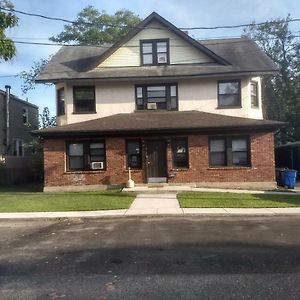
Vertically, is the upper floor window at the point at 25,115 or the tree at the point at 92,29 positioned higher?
the tree at the point at 92,29

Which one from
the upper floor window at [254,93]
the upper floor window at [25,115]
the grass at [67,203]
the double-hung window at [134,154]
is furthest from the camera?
the upper floor window at [25,115]

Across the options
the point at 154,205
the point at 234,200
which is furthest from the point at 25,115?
the point at 234,200

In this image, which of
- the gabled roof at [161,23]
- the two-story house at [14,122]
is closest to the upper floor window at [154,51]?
the gabled roof at [161,23]

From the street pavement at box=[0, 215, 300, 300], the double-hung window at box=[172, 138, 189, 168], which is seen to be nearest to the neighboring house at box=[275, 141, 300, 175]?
the double-hung window at box=[172, 138, 189, 168]

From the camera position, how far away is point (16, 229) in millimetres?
12023

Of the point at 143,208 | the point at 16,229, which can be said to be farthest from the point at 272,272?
the point at 143,208

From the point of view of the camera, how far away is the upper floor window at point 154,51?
985 inches

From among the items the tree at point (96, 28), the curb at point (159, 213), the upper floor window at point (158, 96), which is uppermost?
the tree at point (96, 28)

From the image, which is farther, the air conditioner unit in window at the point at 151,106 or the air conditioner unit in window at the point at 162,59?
the air conditioner unit in window at the point at 162,59

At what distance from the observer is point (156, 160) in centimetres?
2270

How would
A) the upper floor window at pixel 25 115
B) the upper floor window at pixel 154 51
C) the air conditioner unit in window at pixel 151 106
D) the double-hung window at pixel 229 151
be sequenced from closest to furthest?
the double-hung window at pixel 229 151, the air conditioner unit in window at pixel 151 106, the upper floor window at pixel 154 51, the upper floor window at pixel 25 115

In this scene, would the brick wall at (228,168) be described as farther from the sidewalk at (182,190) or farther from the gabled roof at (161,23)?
the gabled roof at (161,23)

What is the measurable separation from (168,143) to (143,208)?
24.9 ft

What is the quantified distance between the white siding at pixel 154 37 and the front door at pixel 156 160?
5.21 metres
